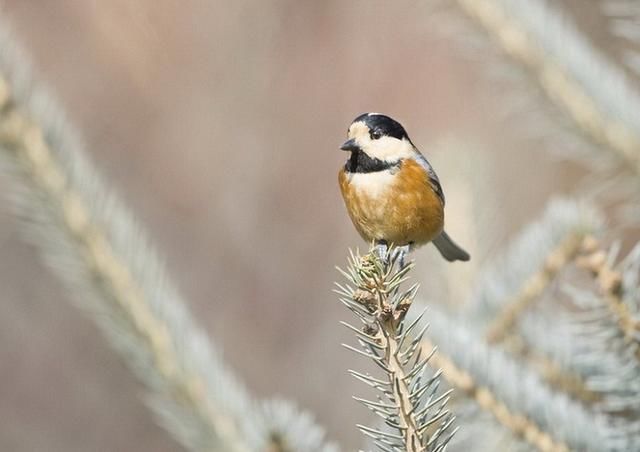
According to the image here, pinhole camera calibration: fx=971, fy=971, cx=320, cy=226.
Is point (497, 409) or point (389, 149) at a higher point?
point (389, 149)

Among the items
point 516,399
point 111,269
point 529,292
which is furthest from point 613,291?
point 111,269

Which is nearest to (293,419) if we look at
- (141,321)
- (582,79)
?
(141,321)

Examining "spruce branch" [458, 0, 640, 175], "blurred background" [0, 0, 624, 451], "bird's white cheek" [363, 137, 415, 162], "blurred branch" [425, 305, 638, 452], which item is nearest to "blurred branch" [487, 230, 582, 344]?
"blurred branch" [425, 305, 638, 452]

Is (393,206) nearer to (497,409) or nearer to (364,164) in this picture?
(364,164)

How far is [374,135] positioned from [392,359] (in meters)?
0.95

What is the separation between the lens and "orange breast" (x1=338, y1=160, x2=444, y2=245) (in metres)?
1.74

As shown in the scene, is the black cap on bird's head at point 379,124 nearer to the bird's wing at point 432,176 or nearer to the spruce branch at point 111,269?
the bird's wing at point 432,176

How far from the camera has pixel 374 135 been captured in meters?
1.83

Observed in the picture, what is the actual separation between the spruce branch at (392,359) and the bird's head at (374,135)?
777 mm

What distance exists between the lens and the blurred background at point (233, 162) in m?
4.44

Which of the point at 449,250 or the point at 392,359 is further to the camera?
the point at 449,250

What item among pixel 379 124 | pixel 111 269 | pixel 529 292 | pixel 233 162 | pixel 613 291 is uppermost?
pixel 233 162

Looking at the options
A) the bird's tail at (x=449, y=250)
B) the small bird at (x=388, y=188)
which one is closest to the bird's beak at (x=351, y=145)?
the small bird at (x=388, y=188)

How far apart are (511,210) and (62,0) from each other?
96.2 inches
